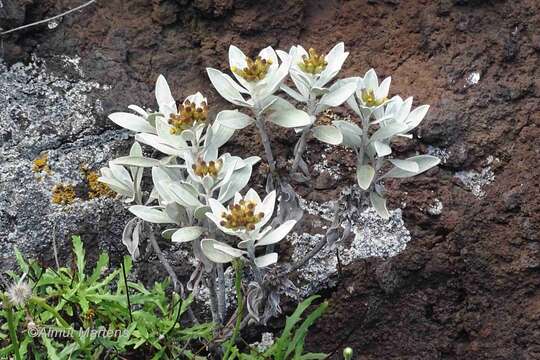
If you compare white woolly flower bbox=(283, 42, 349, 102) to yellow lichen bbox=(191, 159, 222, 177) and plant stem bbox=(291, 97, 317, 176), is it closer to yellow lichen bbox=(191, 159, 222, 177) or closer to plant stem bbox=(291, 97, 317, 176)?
plant stem bbox=(291, 97, 317, 176)

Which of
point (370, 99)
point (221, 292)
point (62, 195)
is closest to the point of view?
point (370, 99)

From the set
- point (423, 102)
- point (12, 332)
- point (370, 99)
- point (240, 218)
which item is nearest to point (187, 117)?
point (240, 218)

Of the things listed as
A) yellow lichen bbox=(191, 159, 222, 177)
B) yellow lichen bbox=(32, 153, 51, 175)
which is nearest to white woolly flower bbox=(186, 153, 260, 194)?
yellow lichen bbox=(191, 159, 222, 177)

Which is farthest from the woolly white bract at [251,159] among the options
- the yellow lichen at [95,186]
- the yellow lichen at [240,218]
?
the yellow lichen at [95,186]

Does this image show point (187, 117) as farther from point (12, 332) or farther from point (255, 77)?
point (12, 332)

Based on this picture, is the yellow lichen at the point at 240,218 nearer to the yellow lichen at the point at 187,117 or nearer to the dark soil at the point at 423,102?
the yellow lichen at the point at 187,117

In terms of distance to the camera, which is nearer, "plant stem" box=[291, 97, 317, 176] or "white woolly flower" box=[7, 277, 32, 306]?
"white woolly flower" box=[7, 277, 32, 306]

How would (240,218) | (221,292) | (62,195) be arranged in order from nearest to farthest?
1. (240,218)
2. (221,292)
3. (62,195)
